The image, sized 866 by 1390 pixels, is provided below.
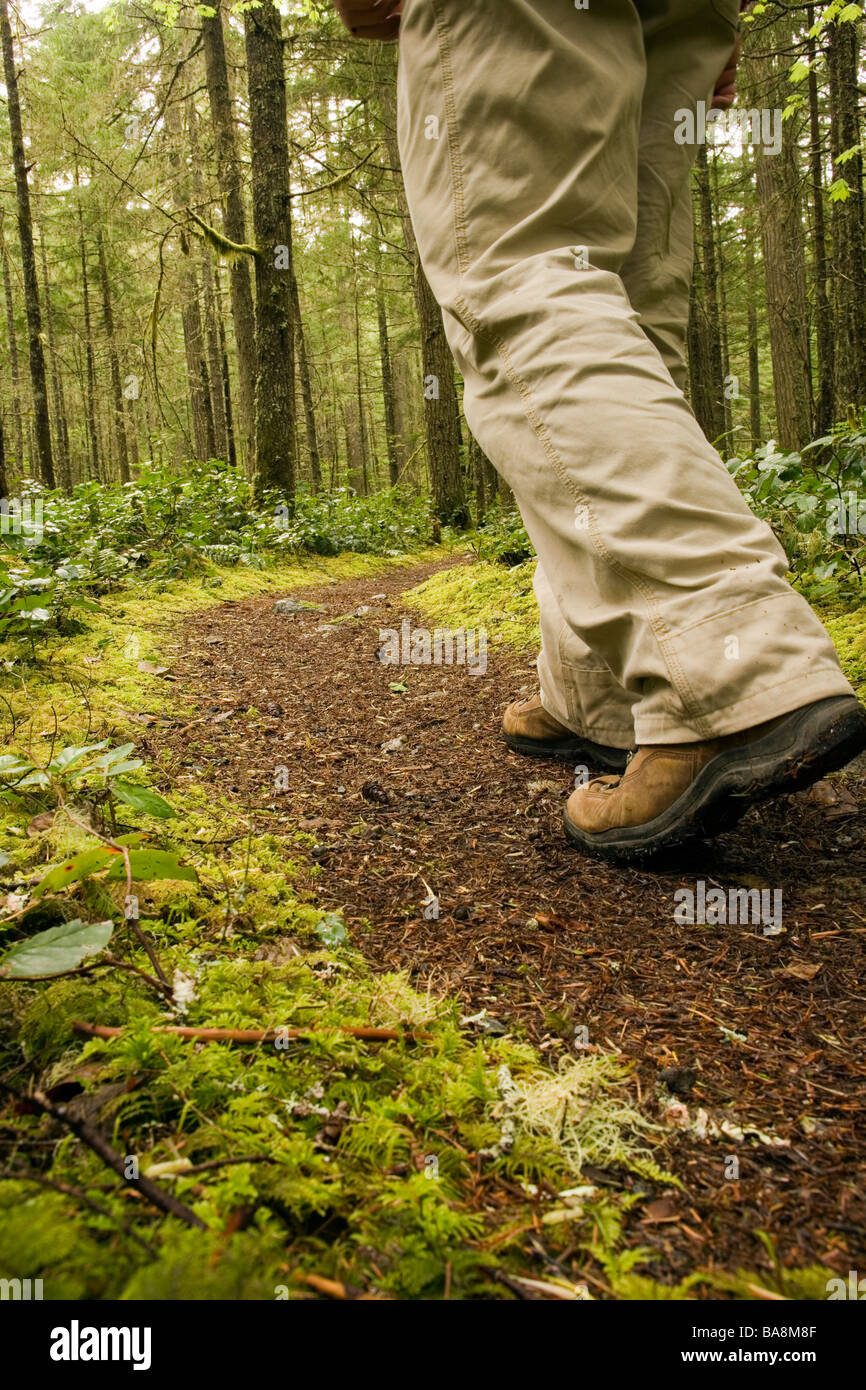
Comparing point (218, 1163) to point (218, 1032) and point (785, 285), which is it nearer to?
point (218, 1032)

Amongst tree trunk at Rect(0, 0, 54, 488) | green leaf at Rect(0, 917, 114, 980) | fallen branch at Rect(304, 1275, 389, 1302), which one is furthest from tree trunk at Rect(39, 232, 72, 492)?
fallen branch at Rect(304, 1275, 389, 1302)

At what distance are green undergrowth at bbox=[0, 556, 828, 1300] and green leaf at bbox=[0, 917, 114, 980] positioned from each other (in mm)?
74

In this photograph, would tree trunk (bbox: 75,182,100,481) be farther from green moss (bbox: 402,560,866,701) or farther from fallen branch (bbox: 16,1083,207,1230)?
fallen branch (bbox: 16,1083,207,1230)

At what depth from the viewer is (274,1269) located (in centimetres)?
67

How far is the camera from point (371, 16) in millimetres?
1902

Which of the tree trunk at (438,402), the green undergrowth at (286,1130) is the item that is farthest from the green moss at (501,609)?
the tree trunk at (438,402)

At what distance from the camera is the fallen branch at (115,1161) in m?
0.74

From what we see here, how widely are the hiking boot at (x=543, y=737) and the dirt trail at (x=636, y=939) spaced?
59 millimetres

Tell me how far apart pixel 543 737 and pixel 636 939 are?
100 centimetres

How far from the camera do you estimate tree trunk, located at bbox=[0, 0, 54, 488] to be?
10.4 m

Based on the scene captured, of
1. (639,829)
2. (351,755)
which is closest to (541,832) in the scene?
(639,829)

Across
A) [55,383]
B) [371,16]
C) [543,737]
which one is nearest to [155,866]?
[543,737]

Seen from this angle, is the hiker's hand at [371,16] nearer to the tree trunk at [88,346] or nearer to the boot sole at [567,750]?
the boot sole at [567,750]
